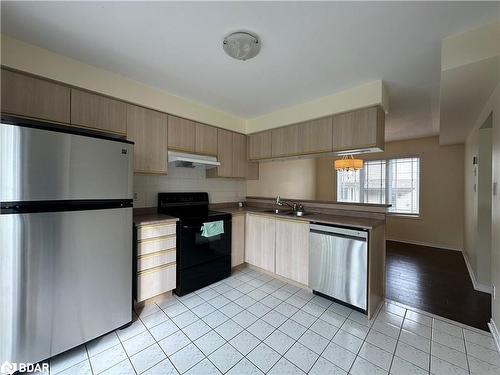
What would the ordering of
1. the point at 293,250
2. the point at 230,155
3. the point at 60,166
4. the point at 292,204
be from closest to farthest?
1. the point at 60,166
2. the point at 293,250
3. the point at 292,204
4. the point at 230,155

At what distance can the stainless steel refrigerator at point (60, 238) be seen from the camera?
1282 millimetres

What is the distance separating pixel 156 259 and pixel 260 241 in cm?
138

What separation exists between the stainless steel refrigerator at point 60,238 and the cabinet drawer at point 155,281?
0.87ft

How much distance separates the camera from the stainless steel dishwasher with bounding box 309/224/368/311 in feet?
6.59

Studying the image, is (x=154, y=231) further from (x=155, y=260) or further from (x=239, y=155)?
(x=239, y=155)

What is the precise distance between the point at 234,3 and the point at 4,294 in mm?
2295

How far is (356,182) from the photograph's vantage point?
5.61 metres

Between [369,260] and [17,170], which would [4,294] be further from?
[369,260]

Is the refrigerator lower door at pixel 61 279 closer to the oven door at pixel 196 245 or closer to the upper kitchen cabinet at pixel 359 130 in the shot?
the oven door at pixel 196 245

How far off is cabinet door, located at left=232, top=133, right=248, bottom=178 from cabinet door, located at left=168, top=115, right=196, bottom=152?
0.79 meters

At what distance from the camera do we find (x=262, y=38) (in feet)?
5.15

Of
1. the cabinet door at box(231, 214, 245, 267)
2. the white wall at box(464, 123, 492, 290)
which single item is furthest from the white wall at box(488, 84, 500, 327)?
the cabinet door at box(231, 214, 245, 267)

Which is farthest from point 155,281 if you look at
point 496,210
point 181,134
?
point 496,210

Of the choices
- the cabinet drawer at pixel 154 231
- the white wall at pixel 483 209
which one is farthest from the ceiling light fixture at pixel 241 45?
the white wall at pixel 483 209
